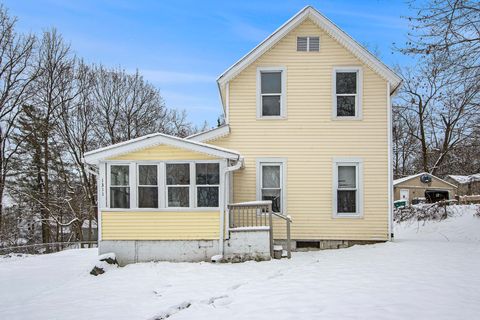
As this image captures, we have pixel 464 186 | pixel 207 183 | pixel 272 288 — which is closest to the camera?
pixel 272 288

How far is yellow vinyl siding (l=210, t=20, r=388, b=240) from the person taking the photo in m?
11.4

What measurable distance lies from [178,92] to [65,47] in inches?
487

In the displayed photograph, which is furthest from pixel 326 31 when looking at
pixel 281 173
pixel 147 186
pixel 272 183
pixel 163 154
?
pixel 147 186

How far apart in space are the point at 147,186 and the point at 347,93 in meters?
6.95

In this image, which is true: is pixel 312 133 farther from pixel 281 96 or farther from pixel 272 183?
pixel 272 183

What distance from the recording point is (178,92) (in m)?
33.3

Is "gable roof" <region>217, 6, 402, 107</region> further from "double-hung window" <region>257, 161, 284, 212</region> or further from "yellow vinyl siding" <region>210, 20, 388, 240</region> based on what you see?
"double-hung window" <region>257, 161, 284, 212</region>

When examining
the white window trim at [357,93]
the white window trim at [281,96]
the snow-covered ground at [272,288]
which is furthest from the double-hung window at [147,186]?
the white window trim at [357,93]

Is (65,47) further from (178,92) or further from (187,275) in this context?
(187,275)

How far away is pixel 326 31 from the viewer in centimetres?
1162

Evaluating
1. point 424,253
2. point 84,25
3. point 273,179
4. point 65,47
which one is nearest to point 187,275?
point 273,179

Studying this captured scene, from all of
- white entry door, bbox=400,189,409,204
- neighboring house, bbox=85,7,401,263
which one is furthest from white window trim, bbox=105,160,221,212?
white entry door, bbox=400,189,409,204

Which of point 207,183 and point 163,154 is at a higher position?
point 163,154

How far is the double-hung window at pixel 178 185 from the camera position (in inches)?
397
